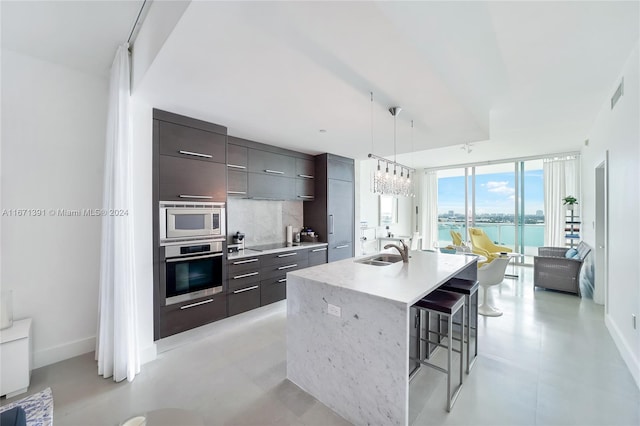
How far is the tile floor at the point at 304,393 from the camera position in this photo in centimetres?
185

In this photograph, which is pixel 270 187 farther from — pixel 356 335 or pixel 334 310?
pixel 356 335

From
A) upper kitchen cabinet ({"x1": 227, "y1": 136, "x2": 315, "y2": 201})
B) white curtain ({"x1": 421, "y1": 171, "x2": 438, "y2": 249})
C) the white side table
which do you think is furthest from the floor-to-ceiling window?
the white side table

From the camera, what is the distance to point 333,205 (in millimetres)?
4574

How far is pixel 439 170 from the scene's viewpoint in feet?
26.3

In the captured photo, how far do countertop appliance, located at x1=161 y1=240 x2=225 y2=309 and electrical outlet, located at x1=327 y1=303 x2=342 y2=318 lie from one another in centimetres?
164

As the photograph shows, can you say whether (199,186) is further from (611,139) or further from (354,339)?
(611,139)

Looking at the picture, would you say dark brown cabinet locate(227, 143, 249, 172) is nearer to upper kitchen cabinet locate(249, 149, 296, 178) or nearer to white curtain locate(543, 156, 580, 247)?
upper kitchen cabinet locate(249, 149, 296, 178)

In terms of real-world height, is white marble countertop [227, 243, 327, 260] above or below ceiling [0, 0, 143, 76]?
below

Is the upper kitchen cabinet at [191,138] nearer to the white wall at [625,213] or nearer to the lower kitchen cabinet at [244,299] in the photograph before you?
the lower kitchen cabinet at [244,299]

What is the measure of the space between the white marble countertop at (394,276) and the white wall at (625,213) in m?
1.22

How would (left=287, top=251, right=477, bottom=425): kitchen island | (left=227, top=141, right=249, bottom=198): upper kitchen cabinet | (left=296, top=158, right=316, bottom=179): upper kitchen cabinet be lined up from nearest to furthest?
1. (left=287, top=251, right=477, bottom=425): kitchen island
2. (left=227, top=141, right=249, bottom=198): upper kitchen cabinet
3. (left=296, top=158, right=316, bottom=179): upper kitchen cabinet

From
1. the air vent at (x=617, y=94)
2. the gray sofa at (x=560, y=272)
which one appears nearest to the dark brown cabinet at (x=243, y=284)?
the air vent at (x=617, y=94)

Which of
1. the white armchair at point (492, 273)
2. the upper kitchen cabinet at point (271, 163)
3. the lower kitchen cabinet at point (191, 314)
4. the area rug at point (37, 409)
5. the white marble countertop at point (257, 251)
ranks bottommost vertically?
the lower kitchen cabinet at point (191, 314)

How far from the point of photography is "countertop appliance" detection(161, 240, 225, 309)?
270 cm
